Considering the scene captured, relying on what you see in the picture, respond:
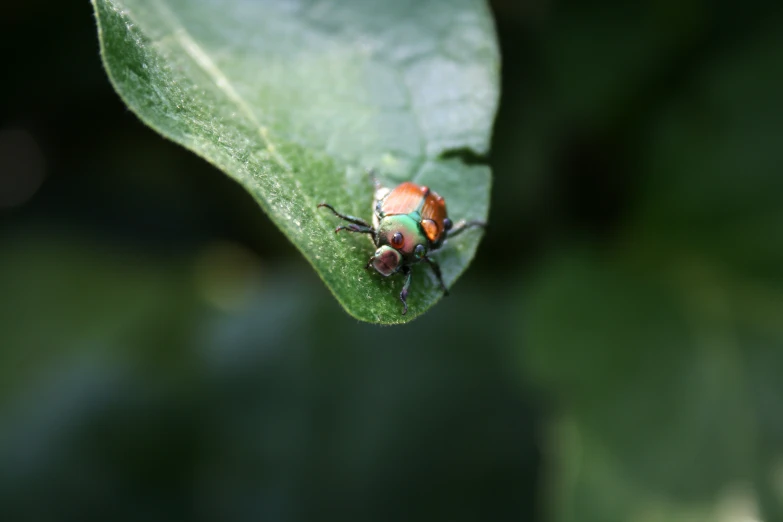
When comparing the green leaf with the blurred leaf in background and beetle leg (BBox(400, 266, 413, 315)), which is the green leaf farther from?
the blurred leaf in background

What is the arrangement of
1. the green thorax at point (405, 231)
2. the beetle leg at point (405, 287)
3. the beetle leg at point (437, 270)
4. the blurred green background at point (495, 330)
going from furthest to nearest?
the blurred green background at point (495, 330), the green thorax at point (405, 231), the beetle leg at point (437, 270), the beetle leg at point (405, 287)

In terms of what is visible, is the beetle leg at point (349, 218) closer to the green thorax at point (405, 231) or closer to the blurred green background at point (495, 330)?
the green thorax at point (405, 231)

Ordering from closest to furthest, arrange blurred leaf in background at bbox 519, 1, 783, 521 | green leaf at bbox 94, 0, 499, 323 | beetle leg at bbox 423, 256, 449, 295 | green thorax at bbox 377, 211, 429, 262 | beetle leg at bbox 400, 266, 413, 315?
green leaf at bbox 94, 0, 499, 323 < beetle leg at bbox 400, 266, 413, 315 < beetle leg at bbox 423, 256, 449, 295 < green thorax at bbox 377, 211, 429, 262 < blurred leaf in background at bbox 519, 1, 783, 521

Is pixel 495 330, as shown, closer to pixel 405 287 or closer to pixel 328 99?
pixel 405 287

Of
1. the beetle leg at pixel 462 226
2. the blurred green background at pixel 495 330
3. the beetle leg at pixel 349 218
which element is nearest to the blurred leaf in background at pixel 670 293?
the blurred green background at pixel 495 330

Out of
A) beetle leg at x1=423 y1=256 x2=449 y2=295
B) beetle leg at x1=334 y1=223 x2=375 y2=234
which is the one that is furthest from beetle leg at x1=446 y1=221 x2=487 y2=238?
beetle leg at x1=334 y1=223 x2=375 y2=234
